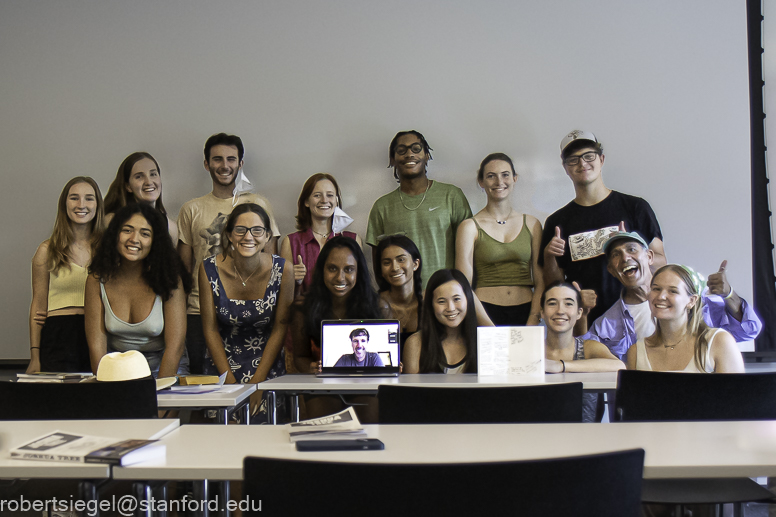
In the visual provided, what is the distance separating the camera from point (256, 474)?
805 millimetres

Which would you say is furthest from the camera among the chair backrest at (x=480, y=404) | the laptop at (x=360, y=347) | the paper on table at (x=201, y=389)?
the laptop at (x=360, y=347)

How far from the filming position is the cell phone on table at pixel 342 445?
119 cm

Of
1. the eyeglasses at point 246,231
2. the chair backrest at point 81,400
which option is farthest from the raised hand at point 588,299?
the chair backrest at point 81,400

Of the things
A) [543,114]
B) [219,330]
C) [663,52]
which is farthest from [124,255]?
[663,52]

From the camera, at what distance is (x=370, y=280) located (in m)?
3.08

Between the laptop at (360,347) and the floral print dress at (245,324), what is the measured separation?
0.46 metres

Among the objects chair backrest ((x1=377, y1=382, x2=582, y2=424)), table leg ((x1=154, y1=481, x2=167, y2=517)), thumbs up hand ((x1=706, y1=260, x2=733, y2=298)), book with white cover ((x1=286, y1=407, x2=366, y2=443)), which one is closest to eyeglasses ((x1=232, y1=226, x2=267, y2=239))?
table leg ((x1=154, y1=481, x2=167, y2=517))

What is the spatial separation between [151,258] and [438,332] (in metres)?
1.46

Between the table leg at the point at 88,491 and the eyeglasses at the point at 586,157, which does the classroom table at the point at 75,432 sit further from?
the eyeglasses at the point at 586,157

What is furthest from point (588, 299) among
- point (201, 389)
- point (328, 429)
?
point (328, 429)

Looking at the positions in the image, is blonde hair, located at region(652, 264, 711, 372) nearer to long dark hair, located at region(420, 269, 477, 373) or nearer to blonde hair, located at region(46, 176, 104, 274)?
long dark hair, located at region(420, 269, 477, 373)

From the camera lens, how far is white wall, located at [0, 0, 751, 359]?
4133 mm

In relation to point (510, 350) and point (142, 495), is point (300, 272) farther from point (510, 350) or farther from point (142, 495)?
point (142, 495)

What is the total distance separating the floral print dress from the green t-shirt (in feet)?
3.20
